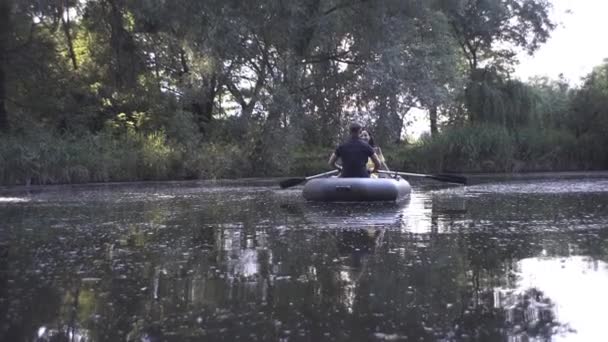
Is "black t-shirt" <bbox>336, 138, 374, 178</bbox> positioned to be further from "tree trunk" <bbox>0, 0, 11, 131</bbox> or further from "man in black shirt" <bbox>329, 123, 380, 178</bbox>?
"tree trunk" <bbox>0, 0, 11, 131</bbox>

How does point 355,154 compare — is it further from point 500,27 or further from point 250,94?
point 500,27

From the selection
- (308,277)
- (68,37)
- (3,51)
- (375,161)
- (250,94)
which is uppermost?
(68,37)

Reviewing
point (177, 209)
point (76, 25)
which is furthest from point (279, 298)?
point (76, 25)

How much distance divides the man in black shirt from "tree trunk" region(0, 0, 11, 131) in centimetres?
1639

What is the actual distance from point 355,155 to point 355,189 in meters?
0.63

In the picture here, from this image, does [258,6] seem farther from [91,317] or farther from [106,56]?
[91,317]

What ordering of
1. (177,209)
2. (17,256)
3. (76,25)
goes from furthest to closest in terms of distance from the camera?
(76,25) → (177,209) → (17,256)

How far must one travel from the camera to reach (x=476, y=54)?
1321 inches

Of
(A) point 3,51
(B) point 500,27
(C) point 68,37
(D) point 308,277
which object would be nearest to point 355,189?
(D) point 308,277

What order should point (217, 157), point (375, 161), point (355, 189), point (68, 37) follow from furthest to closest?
point (68, 37), point (217, 157), point (375, 161), point (355, 189)

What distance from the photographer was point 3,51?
24.7 meters

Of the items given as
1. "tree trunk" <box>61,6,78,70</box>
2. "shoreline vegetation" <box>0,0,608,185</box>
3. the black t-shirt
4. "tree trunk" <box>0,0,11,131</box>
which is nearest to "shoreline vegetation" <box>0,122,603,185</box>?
"shoreline vegetation" <box>0,0,608,185</box>

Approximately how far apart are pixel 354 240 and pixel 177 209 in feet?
16.5

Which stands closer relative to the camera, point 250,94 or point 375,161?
point 375,161
